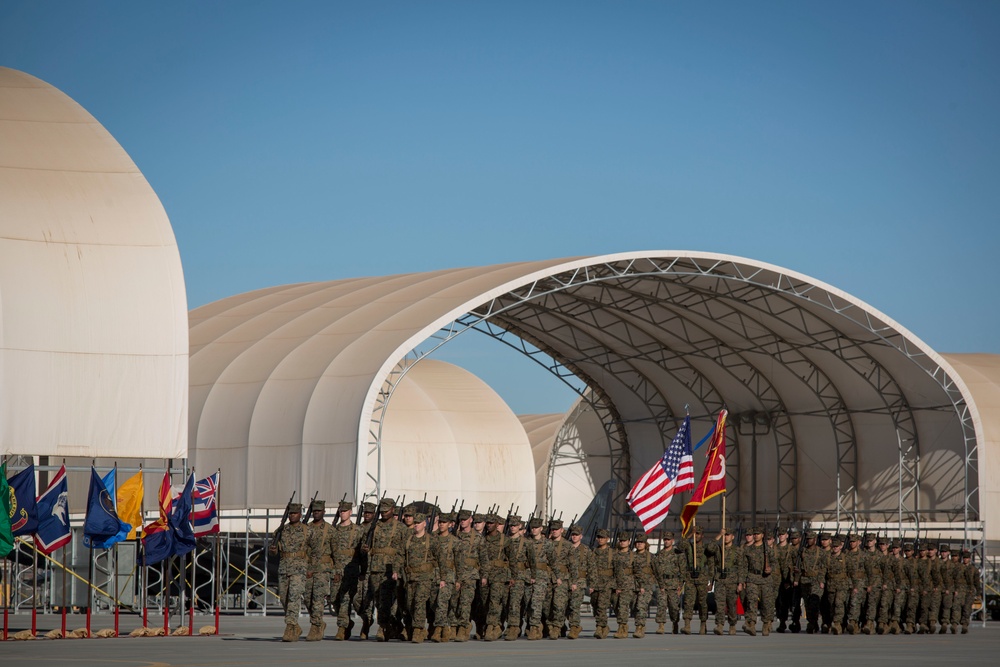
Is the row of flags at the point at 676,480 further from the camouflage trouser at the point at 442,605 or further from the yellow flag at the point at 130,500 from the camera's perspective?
the yellow flag at the point at 130,500

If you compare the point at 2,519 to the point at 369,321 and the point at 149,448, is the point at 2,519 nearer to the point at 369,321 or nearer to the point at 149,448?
the point at 149,448

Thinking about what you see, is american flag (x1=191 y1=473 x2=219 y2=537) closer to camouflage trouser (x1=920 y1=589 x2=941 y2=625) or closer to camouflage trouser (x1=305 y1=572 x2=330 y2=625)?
camouflage trouser (x1=305 y1=572 x2=330 y2=625)

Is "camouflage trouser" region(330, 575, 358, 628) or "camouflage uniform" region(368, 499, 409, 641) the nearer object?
"camouflage uniform" region(368, 499, 409, 641)

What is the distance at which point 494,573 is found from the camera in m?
19.0

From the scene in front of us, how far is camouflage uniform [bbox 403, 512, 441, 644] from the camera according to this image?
58.6ft

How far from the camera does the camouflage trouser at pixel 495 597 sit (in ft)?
62.1

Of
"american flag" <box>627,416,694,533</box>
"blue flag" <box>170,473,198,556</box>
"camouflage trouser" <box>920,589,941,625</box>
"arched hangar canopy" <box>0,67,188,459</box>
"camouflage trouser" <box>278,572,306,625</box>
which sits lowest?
"camouflage trouser" <box>920,589,941,625</box>

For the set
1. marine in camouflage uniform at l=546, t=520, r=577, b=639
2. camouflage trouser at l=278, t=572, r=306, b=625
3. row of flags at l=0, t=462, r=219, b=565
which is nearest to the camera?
camouflage trouser at l=278, t=572, r=306, b=625

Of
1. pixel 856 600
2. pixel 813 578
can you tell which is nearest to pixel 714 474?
pixel 813 578

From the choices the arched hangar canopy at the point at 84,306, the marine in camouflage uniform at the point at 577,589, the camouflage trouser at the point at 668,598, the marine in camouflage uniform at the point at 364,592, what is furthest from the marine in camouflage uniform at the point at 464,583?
the arched hangar canopy at the point at 84,306

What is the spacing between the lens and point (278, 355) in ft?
109

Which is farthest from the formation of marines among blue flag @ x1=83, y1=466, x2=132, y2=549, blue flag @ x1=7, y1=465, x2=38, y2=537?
blue flag @ x1=7, y1=465, x2=38, y2=537

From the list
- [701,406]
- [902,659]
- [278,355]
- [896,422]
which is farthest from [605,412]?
[902,659]

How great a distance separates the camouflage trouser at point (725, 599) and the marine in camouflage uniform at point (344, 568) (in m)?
6.35
